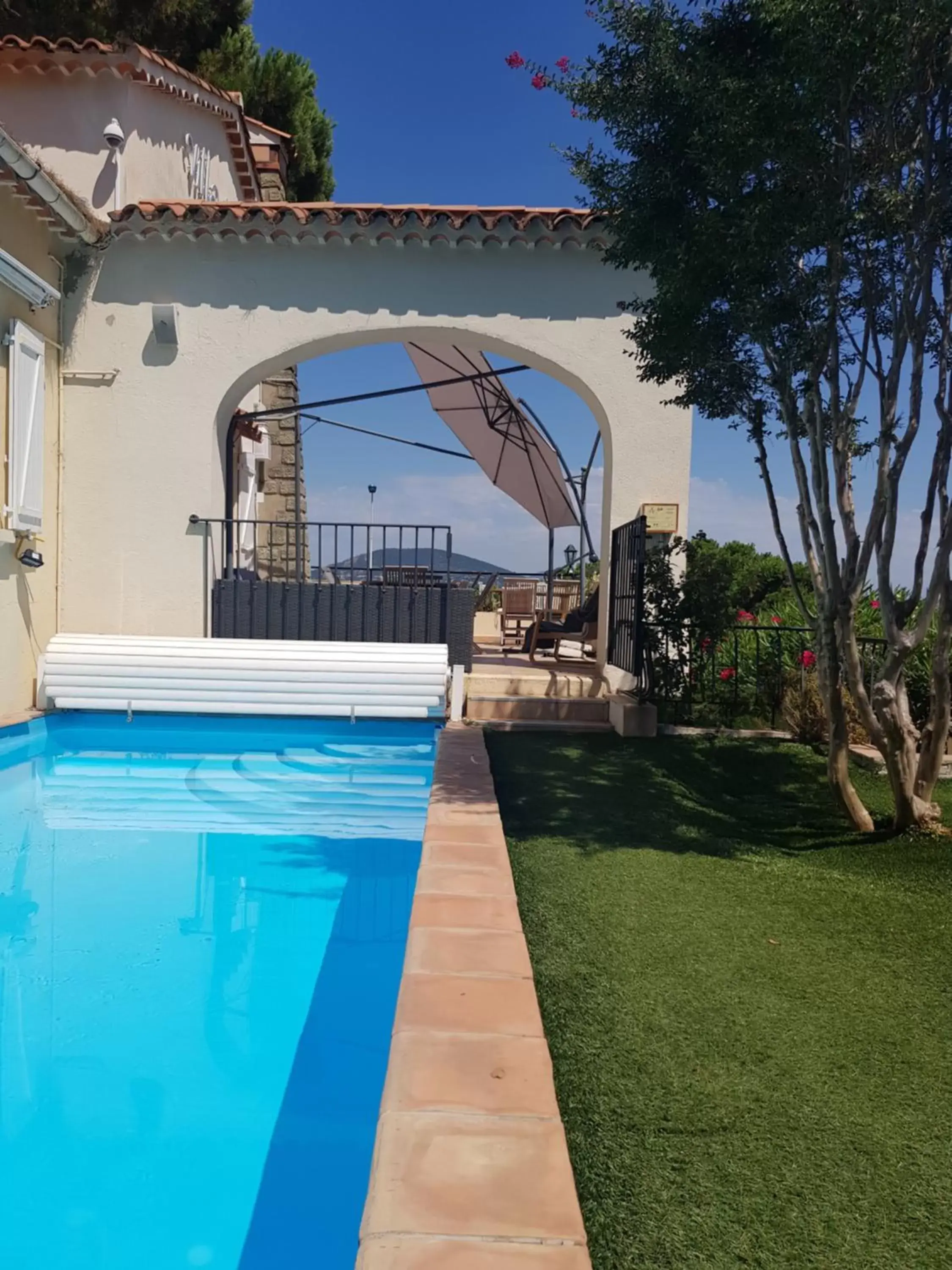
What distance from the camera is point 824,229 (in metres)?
4.07

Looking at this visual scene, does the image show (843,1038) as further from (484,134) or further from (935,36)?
(484,134)

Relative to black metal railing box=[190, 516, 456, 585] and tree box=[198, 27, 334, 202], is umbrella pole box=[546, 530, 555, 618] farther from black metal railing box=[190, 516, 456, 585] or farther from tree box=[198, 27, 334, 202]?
tree box=[198, 27, 334, 202]

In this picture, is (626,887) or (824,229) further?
(824,229)

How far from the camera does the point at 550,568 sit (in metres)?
13.6

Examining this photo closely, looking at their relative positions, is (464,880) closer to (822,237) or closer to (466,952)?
(466,952)

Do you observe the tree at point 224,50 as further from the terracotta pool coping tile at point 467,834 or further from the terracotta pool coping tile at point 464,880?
the terracotta pool coping tile at point 464,880

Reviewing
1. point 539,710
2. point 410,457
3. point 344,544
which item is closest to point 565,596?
point 410,457

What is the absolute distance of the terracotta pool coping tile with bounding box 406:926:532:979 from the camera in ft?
8.45

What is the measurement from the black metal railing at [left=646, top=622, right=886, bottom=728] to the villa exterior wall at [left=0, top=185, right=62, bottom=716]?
5.98 meters

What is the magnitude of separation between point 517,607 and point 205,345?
7.23m

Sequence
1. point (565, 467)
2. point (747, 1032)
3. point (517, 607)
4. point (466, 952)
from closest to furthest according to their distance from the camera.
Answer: point (747, 1032), point (466, 952), point (565, 467), point (517, 607)

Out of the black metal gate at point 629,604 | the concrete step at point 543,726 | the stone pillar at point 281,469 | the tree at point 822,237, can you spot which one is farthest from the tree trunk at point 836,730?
the stone pillar at point 281,469

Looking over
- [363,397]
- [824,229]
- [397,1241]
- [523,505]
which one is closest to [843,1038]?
[397,1241]

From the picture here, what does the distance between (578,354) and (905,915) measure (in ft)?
22.3
